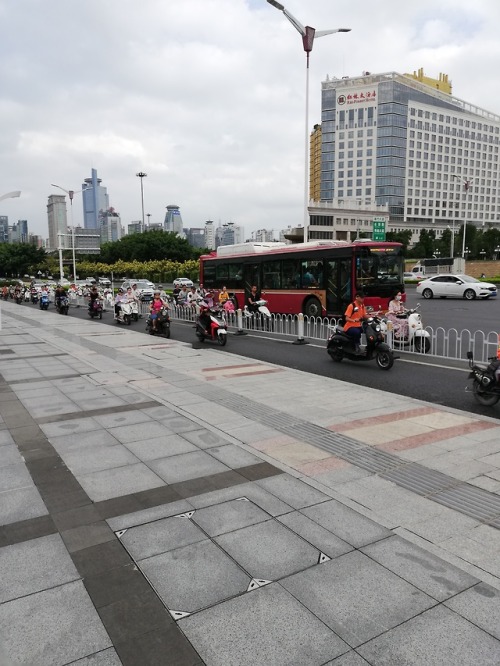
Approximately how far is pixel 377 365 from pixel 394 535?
7194 mm

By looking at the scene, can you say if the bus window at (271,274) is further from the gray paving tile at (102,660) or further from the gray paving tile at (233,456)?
the gray paving tile at (102,660)

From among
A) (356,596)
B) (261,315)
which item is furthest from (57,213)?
(356,596)

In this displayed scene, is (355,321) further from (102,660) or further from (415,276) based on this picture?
(415,276)

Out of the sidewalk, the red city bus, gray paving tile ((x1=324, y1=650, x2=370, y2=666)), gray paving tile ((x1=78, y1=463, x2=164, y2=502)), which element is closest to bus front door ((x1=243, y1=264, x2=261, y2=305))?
the red city bus

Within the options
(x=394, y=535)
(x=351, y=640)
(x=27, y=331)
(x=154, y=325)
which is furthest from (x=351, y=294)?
(x=351, y=640)

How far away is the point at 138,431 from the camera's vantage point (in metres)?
6.27

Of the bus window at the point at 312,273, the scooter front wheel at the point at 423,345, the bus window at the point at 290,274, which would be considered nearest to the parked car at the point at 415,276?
the bus window at the point at 290,274

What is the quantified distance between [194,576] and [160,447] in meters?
2.55

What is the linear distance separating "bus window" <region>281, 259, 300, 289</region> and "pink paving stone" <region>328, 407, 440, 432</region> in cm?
1247

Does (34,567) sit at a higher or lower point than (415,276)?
lower

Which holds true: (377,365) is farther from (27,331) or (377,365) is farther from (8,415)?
(27,331)

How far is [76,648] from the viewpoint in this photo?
2.63 meters

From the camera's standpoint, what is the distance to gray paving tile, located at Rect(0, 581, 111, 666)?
2.59 meters

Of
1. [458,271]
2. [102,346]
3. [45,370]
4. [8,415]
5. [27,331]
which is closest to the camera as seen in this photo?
[8,415]
